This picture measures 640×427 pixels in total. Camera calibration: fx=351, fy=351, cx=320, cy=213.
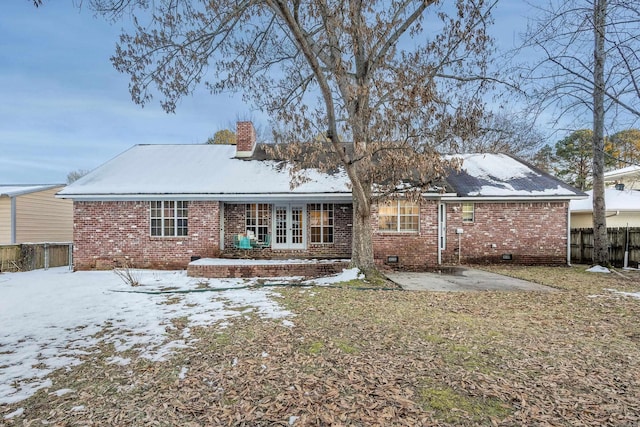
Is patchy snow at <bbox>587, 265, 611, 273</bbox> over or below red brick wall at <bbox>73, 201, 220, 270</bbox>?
below

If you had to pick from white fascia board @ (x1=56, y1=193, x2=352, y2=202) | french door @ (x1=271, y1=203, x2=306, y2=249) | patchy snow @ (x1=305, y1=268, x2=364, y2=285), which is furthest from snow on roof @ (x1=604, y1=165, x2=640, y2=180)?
patchy snow @ (x1=305, y1=268, x2=364, y2=285)

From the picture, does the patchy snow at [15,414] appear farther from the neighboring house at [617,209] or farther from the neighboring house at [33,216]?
the neighboring house at [617,209]

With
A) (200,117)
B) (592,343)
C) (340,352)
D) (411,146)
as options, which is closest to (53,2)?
(340,352)

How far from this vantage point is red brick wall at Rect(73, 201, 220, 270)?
12.5 metres

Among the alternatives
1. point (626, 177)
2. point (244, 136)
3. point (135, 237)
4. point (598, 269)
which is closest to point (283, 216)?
point (244, 136)

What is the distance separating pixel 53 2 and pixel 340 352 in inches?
236

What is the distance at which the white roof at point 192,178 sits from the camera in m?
12.3

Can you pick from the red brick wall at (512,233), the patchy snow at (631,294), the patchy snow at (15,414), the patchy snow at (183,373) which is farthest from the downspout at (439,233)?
the patchy snow at (15,414)

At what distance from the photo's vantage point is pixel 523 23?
766 centimetres

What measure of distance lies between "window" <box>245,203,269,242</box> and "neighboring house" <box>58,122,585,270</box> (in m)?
0.04

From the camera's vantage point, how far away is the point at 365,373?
143 inches

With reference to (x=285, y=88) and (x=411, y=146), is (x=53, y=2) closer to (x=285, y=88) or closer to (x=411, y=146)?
(x=285, y=88)

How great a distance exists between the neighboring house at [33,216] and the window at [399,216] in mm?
13470

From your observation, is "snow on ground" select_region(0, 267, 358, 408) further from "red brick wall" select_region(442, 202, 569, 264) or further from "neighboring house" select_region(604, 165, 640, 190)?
"neighboring house" select_region(604, 165, 640, 190)
